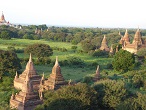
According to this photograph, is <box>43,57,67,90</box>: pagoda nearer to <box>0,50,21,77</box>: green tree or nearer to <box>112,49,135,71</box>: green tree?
<box>0,50,21,77</box>: green tree

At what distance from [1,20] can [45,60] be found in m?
77.8

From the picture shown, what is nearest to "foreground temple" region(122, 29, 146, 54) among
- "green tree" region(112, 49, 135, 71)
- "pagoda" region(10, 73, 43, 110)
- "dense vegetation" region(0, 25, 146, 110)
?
"dense vegetation" region(0, 25, 146, 110)

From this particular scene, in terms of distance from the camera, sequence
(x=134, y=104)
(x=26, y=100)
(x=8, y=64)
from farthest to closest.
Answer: (x=8, y=64) → (x=26, y=100) → (x=134, y=104)

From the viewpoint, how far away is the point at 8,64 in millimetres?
35500

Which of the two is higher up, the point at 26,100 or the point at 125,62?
the point at 26,100

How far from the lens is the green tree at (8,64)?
35094 millimetres

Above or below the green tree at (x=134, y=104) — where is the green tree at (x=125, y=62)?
below

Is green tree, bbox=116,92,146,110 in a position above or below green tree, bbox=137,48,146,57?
above

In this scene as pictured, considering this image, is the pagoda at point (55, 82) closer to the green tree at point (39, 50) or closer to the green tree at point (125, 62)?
the green tree at point (125, 62)

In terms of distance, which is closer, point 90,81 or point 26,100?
point 26,100

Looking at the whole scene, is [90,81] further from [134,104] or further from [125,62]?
[134,104]

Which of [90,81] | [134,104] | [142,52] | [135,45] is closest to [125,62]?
[142,52]

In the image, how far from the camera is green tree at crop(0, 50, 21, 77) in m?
35.1

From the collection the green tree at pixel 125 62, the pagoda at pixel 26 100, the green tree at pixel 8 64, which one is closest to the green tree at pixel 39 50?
the green tree at pixel 125 62
